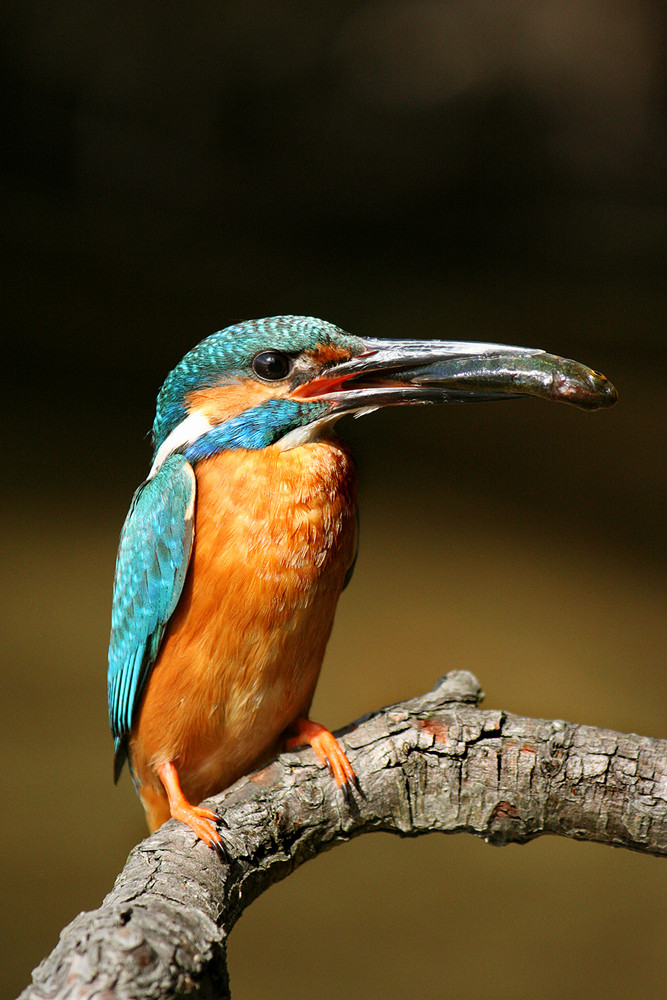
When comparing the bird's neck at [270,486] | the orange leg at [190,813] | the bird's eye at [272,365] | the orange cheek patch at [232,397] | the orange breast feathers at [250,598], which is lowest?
the orange leg at [190,813]

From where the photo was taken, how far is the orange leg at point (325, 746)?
115 cm

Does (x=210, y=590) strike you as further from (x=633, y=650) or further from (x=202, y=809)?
(x=633, y=650)

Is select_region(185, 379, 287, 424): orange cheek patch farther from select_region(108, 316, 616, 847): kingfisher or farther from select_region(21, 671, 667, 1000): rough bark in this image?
select_region(21, 671, 667, 1000): rough bark

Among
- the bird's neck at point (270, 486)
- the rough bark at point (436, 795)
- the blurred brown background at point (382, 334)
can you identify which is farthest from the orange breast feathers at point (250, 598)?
the blurred brown background at point (382, 334)

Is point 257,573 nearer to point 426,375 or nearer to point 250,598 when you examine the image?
point 250,598

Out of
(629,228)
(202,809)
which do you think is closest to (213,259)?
(629,228)

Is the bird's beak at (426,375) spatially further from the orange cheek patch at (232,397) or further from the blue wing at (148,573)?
the blue wing at (148,573)

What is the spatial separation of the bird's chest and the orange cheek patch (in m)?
0.06

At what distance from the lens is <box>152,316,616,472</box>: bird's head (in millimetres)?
1127

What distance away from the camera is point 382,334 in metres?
Result: 2.25

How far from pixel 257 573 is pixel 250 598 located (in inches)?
1.4

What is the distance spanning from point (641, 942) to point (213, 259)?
2.11 m

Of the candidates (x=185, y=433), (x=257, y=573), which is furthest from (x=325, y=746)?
(x=185, y=433)

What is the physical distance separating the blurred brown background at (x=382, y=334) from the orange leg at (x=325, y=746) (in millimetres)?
1045
